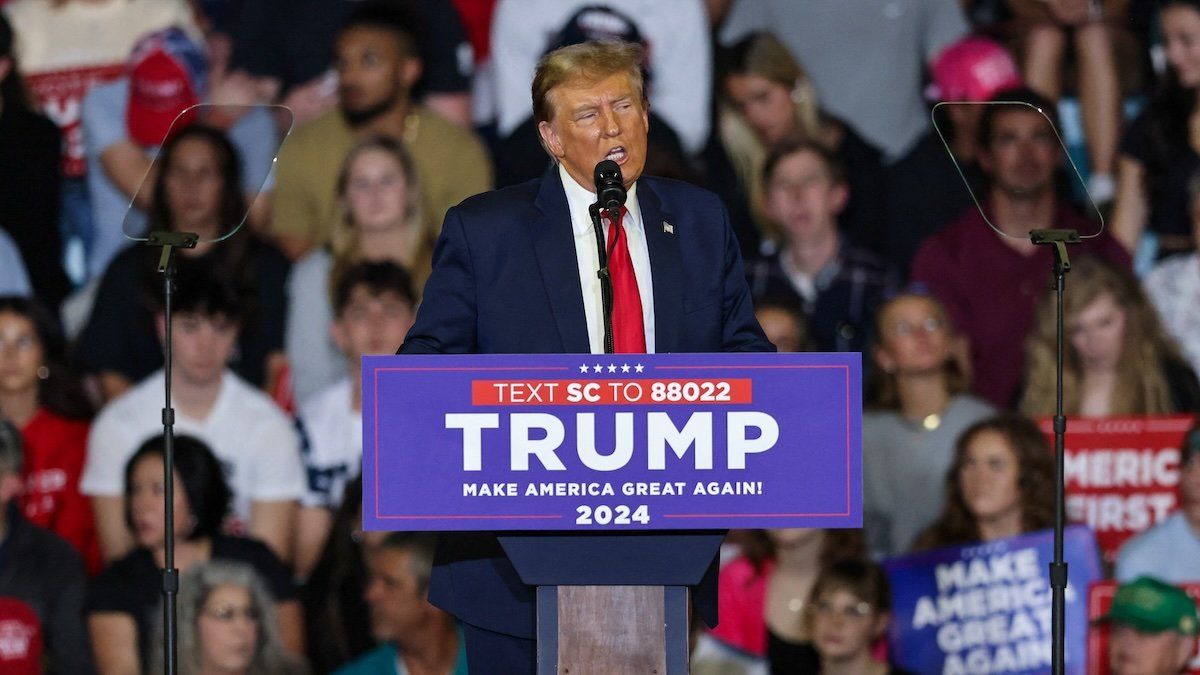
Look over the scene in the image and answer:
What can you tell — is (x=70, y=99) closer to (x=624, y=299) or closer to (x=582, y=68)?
(x=582, y=68)

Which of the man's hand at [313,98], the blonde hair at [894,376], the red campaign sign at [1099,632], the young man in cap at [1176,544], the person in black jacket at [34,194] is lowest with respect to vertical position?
the red campaign sign at [1099,632]

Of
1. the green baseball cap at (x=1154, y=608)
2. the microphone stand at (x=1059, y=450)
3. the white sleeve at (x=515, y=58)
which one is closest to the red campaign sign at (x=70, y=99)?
the white sleeve at (x=515, y=58)

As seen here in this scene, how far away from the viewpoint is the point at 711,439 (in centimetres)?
254

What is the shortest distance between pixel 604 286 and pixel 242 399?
3.25 meters

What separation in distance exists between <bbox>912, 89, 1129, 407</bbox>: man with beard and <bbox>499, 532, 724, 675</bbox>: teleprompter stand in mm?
3275

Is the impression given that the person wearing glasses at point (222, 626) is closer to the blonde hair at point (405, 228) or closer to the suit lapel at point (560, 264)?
the blonde hair at point (405, 228)

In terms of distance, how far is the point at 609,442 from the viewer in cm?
254

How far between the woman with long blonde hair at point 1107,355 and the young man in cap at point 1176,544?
20 centimetres

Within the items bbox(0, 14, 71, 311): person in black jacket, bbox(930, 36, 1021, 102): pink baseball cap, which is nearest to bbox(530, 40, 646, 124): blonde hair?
bbox(930, 36, 1021, 102): pink baseball cap

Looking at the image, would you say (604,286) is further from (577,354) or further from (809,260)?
(809,260)

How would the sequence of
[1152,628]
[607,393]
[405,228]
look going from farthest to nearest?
[405,228]
[1152,628]
[607,393]

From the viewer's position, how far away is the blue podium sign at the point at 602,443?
2.53 m

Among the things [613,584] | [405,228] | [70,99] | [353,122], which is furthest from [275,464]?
[613,584]

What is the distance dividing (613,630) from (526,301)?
55 cm
